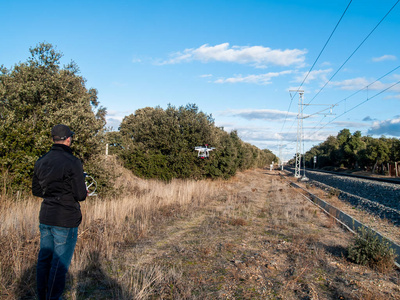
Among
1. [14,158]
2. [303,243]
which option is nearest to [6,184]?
[14,158]

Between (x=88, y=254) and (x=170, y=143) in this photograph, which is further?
(x=170, y=143)

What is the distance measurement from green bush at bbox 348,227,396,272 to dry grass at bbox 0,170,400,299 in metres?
0.19

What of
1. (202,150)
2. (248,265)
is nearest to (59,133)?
(248,265)

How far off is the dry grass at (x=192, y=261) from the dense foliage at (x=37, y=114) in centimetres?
137

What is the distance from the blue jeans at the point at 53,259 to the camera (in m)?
3.54

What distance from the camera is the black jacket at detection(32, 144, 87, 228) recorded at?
3506mm

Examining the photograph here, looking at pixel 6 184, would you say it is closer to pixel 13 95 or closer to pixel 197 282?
pixel 13 95

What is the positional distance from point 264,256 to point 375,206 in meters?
11.0

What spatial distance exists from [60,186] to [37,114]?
7501mm

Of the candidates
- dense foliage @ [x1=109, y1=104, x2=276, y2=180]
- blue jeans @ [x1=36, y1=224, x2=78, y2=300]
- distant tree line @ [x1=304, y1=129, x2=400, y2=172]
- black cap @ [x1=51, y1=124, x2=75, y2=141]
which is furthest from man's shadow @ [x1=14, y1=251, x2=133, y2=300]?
distant tree line @ [x1=304, y1=129, x2=400, y2=172]

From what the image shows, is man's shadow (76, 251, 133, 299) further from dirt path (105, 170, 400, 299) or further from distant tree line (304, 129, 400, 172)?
distant tree line (304, 129, 400, 172)

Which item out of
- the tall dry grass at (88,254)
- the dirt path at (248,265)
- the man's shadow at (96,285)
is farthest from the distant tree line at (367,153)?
the man's shadow at (96,285)

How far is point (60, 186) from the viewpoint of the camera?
3.54 meters

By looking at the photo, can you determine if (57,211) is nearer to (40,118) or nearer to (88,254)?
(88,254)
